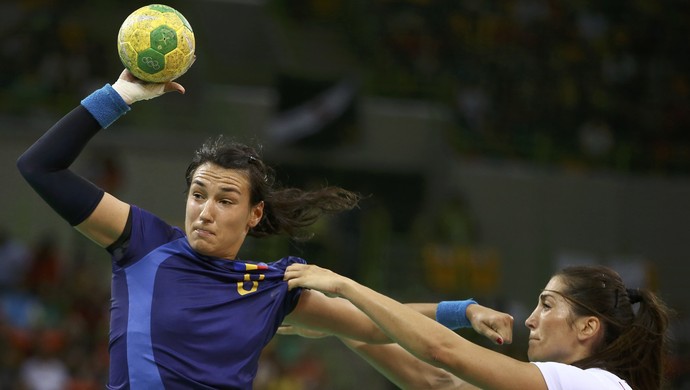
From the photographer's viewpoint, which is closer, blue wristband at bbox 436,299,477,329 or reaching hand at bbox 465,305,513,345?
reaching hand at bbox 465,305,513,345

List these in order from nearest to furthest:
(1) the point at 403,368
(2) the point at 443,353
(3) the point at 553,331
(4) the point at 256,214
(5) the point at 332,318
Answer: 1. (2) the point at 443,353
2. (3) the point at 553,331
3. (4) the point at 256,214
4. (5) the point at 332,318
5. (1) the point at 403,368

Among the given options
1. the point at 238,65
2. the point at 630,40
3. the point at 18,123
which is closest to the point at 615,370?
the point at 18,123

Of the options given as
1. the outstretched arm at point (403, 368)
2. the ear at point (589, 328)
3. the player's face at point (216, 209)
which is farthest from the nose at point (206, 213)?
the ear at point (589, 328)

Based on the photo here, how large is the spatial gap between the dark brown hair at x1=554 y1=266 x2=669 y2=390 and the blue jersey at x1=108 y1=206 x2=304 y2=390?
107 cm

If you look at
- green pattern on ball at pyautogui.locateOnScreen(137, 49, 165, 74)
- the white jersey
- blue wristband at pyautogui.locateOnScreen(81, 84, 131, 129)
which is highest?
green pattern on ball at pyautogui.locateOnScreen(137, 49, 165, 74)

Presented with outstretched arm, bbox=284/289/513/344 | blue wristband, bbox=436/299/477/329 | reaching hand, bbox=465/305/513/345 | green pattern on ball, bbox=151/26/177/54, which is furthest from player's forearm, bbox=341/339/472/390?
green pattern on ball, bbox=151/26/177/54

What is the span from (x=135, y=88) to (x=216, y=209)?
472 mm

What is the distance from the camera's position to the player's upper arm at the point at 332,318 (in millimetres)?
3740

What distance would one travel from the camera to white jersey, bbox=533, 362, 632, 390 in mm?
3215

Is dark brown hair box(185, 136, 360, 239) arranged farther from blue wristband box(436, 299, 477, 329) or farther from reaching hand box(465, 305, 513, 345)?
reaching hand box(465, 305, 513, 345)

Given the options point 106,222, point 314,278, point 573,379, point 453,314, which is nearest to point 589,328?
point 573,379

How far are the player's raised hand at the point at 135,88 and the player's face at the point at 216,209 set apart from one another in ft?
0.97

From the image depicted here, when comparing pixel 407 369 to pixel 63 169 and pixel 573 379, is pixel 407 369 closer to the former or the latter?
pixel 573 379

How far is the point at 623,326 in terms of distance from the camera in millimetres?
3457
